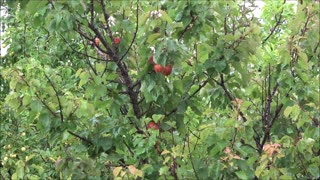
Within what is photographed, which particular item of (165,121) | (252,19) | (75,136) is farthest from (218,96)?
(75,136)

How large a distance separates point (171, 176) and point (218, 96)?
0.69 meters

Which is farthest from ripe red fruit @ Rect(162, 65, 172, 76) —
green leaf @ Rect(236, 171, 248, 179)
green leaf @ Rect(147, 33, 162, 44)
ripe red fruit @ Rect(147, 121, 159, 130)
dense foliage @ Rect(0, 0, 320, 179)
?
green leaf @ Rect(236, 171, 248, 179)

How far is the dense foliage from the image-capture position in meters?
2.67

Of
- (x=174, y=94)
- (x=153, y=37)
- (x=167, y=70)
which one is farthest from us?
(x=174, y=94)

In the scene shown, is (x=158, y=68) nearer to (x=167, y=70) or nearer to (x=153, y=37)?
(x=167, y=70)

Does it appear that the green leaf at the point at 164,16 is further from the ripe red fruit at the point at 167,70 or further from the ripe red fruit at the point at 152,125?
the ripe red fruit at the point at 152,125

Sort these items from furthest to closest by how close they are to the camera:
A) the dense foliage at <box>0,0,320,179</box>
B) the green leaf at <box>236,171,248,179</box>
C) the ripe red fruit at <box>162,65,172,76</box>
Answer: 1. the ripe red fruit at <box>162,65,172,76</box>
2. the dense foliage at <box>0,0,320,179</box>
3. the green leaf at <box>236,171,248,179</box>

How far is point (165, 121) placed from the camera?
118 inches

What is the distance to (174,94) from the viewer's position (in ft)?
9.90

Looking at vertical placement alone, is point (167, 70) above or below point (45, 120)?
above

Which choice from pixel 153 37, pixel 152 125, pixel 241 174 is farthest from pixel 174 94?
pixel 241 174

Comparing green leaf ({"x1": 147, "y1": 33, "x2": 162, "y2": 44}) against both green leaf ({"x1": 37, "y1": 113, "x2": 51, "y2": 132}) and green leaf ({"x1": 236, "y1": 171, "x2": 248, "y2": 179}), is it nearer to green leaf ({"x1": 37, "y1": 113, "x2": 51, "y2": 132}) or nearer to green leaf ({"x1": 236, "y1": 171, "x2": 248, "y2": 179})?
green leaf ({"x1": 37, "y1": 113, "x2": 51, "y2": 132})

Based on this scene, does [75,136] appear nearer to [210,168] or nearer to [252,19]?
[210,168]

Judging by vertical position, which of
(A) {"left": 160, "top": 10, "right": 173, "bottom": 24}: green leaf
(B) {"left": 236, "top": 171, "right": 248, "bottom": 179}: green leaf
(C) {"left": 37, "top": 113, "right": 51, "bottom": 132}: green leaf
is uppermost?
(A) {"left": 160, "top": 10, "right": 173, "bottom": 24}: green leaf
